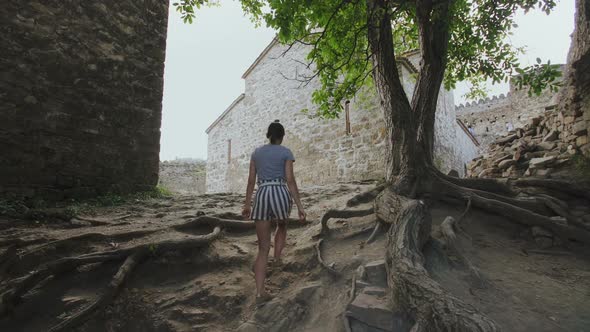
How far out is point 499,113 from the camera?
2628 cm

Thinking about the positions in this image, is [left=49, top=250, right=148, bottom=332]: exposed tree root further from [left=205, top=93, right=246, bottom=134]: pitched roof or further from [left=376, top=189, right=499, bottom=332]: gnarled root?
[left=205, top=93, right=246, bottom=134]: pitched roof

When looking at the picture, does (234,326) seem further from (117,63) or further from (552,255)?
(117,63)

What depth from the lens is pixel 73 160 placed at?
5195mm

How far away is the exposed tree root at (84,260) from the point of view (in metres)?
2.49

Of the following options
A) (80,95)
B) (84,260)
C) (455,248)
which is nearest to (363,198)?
(455,248)

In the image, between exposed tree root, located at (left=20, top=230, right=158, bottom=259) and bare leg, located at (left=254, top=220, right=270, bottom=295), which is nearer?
bare leg, located at (left=254, top=220, right=270, bottom=295)

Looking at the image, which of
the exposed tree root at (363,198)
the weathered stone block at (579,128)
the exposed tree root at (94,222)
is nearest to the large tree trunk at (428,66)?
the exposed tree root at (363,198)

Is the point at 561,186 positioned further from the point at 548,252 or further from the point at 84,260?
the point at 84,260

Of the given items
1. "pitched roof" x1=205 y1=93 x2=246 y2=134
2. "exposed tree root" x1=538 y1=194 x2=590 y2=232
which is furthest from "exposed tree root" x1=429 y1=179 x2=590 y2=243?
"pitched roof" x1=205 y1=93 x2=246 y2=134

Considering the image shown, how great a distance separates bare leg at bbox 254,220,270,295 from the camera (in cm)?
285

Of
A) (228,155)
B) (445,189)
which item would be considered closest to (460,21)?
(445,189)

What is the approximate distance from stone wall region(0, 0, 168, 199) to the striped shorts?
4.12m

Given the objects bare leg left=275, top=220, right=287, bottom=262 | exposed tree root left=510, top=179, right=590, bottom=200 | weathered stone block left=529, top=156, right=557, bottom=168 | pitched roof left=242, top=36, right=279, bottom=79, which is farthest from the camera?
pitched roof left=242, top=36, right=279, bottom=79

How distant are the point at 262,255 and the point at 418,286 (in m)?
1.40
